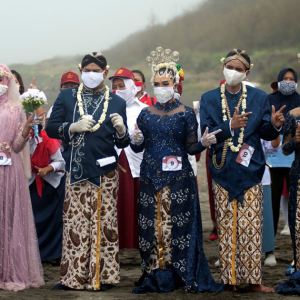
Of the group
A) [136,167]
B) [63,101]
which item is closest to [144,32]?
[136,167]

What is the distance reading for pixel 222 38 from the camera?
23953 millimetres

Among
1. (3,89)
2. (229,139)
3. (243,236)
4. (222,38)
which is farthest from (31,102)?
(222,38)

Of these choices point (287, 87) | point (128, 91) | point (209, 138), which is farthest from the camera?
point (287, 87)

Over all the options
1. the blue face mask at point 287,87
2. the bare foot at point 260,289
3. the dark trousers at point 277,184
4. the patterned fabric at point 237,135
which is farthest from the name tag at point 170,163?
the blue face mask at point 287,87

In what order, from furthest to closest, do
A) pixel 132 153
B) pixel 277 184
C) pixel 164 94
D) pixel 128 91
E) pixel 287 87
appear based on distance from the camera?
pixel 277 184 < pixel 287 87 < pixel 132 153 < pixel 128 91 < pixel 164 94

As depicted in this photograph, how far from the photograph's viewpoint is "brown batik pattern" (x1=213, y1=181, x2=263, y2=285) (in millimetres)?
5371

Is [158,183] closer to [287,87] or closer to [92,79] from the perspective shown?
[92,79]

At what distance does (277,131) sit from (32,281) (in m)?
2.71

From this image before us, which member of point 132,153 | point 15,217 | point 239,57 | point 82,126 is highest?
point 239,57

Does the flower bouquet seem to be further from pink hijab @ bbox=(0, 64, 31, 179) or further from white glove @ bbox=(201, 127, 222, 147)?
white glove @ bbox=(201, 127, 222, 147)

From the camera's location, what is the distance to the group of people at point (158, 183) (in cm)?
539

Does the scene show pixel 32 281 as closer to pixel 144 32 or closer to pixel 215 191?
pixel 215 191

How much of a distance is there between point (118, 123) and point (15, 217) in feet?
4.47

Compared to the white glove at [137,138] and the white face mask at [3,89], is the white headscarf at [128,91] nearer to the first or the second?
the white glove at [137,138]
